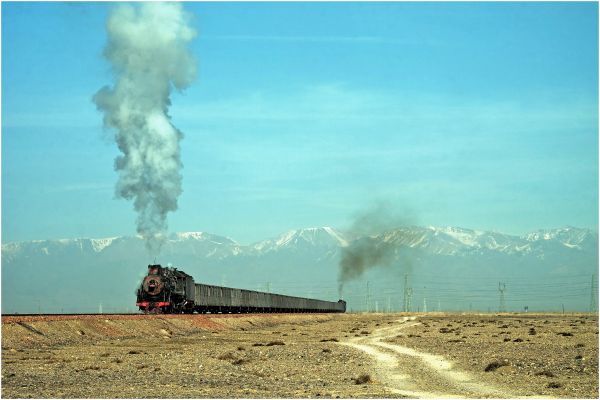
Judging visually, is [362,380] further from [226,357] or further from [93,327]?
[93,327]

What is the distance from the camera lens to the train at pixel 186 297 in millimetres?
69250

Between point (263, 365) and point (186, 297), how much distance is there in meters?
37.7

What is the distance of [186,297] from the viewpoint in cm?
7288

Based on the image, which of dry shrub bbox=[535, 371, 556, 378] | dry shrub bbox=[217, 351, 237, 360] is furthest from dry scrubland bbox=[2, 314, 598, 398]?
dry shrub bbox=[535, 371, 556, 378]

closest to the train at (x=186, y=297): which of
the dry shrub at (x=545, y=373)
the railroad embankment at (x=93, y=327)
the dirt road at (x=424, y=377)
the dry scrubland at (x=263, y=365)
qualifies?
the railroad embankment at (x=93, y=327)

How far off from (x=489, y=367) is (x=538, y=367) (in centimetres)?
280

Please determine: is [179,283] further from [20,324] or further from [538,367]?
[538,367]

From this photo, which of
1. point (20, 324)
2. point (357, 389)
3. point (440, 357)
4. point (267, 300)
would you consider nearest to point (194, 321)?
point (20, 324)

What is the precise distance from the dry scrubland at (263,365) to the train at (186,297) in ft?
37.2

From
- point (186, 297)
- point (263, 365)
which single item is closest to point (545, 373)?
point (263, 365)

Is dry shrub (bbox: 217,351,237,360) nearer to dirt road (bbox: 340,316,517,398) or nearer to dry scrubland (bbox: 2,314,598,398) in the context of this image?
dry scrubland (bbox: 2,314,598,398)

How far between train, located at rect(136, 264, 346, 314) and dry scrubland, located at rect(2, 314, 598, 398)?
1132 centimetres

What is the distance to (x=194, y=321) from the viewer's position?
64688mm

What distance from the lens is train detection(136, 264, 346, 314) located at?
2726 inches
